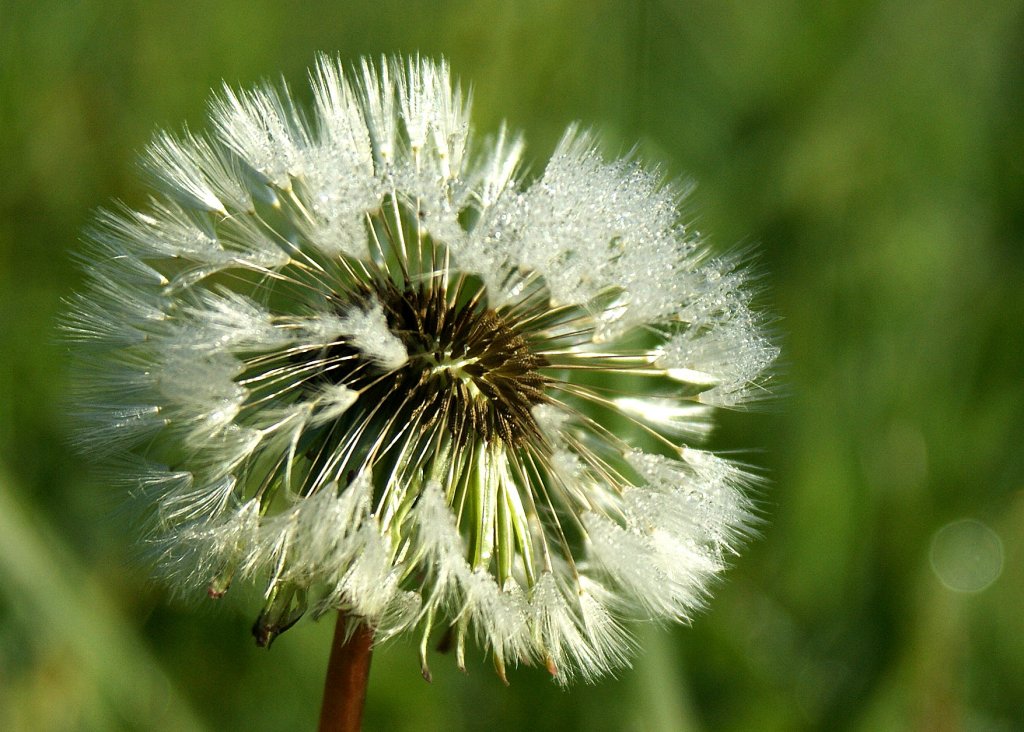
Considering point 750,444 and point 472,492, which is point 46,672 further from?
point 750,444

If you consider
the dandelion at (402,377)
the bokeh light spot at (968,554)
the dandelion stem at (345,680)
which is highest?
the bokeh light spot at (968,554)

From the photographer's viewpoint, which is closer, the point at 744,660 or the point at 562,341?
the point at 562,341

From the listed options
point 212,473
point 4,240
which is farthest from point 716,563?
point 4,240

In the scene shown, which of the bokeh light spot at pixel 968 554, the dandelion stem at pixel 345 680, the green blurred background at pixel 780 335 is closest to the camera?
the dandelion stem at pixel 345 680

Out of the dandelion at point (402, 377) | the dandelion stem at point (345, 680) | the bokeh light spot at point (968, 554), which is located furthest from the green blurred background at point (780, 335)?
the dandelion stem at point (345, 680)

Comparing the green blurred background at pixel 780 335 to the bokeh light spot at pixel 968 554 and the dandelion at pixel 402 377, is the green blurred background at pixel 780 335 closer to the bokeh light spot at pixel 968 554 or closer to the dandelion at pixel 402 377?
the bokeh light spot at pixel 968 554

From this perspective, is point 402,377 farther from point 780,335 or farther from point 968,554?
point 968,554

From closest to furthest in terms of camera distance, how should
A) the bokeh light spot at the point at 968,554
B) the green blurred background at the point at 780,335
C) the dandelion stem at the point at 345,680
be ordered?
the dandelion stem at the point at 345,680, the green blurred background at the point at 780,335, the bokeh light spot at the point at 968,554
